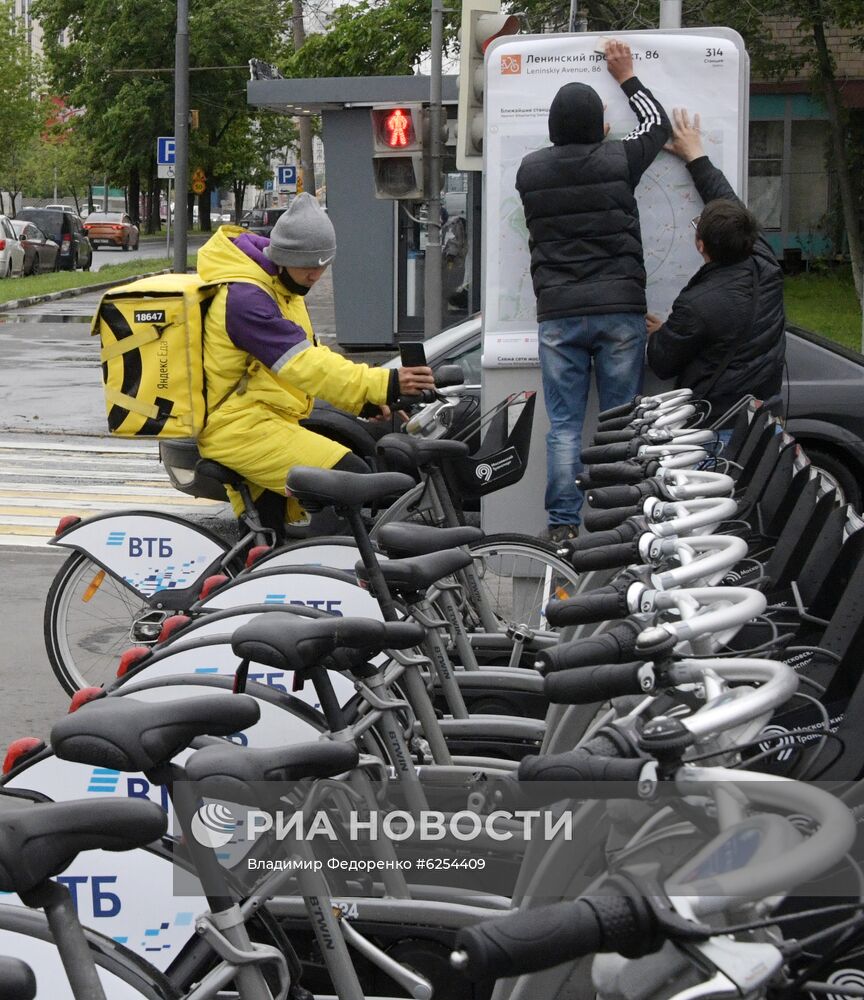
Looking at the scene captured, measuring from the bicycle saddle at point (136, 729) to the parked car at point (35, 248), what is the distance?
41025mm

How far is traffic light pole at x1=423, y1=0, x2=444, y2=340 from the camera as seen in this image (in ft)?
46.1

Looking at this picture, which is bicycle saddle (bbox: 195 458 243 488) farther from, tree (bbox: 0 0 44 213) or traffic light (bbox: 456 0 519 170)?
tree (bbox: 0 0 44 213)

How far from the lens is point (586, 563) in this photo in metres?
2.87

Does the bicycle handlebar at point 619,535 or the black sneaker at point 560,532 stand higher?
the bicycle handlebar at point 619,535

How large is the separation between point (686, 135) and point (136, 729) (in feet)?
17.1

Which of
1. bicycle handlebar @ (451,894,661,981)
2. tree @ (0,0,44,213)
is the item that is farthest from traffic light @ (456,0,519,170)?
tree @ (0,0,44,213)

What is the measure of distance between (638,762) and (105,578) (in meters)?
4.61

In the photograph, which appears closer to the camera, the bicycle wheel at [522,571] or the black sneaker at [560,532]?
the bicycle wheel at [522,571]

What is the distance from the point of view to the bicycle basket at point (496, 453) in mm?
5727

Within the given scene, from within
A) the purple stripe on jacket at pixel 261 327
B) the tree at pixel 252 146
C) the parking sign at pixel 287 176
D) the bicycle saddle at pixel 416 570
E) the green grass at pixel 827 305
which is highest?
the tree at pixel 252 146

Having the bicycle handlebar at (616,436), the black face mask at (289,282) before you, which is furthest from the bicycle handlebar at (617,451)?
the black face mask at (289,282)

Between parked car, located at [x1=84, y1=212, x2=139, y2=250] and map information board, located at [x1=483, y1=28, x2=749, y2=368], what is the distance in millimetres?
56440

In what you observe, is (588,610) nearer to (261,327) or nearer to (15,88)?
(261,327)

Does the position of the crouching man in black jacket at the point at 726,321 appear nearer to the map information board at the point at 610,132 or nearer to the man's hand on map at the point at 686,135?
the man's hand on map at the point at 686,135
